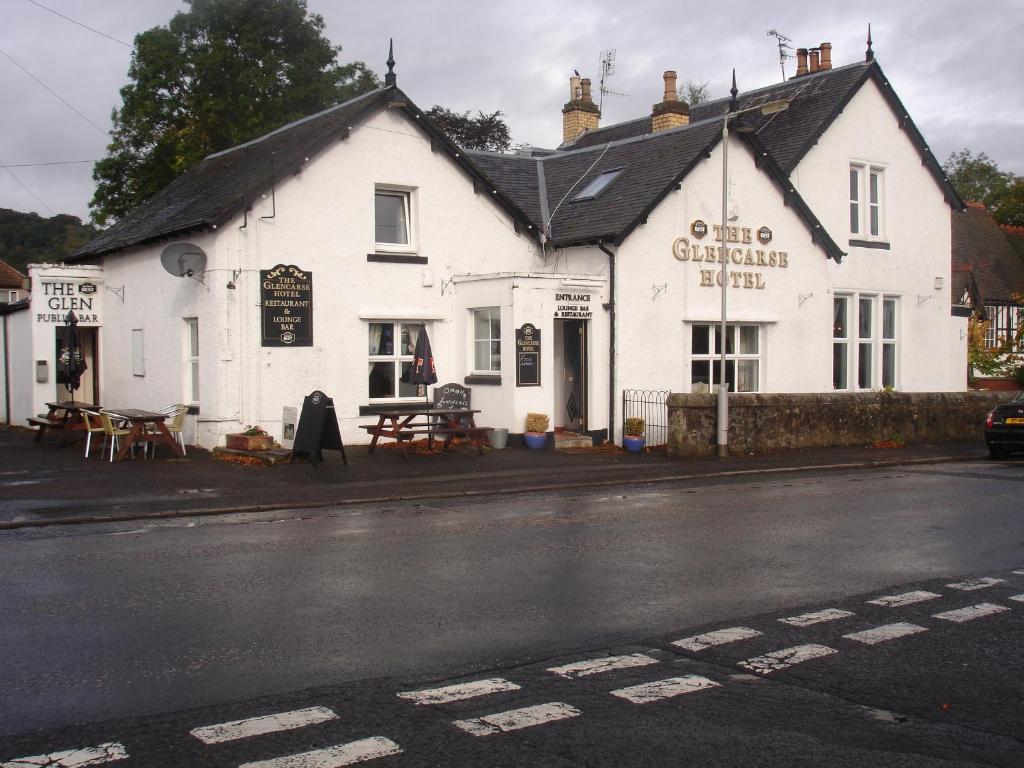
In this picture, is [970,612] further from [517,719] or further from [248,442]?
[248,442]

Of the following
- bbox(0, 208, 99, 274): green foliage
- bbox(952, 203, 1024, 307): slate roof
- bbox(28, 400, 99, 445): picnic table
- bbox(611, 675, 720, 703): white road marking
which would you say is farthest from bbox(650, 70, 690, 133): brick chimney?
bbox(0, 208, 99, 274): green foliage

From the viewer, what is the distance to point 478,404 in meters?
21.0

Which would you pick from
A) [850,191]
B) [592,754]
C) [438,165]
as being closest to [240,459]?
[438,165]

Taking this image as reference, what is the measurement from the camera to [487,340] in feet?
68.8

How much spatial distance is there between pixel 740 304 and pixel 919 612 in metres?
16.5

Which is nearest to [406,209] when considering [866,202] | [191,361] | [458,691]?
[191,361]

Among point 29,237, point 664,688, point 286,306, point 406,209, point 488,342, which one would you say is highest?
point 29,237

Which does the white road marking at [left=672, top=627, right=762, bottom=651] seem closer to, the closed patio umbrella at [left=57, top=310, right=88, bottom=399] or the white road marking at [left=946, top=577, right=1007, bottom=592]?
the white road marking at [left=946, top=577, right=1007, bottom=592]

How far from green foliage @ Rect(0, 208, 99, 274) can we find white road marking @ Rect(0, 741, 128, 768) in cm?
6904

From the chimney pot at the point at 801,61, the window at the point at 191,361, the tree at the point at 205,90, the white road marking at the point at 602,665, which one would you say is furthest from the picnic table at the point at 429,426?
the tree at the point at 205,90

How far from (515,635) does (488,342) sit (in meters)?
14.2

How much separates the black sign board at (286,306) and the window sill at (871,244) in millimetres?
14401

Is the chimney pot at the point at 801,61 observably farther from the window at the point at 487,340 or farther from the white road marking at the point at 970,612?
the white road marking at the point at 970,612

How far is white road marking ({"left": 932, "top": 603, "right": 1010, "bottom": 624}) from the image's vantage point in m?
7.50
